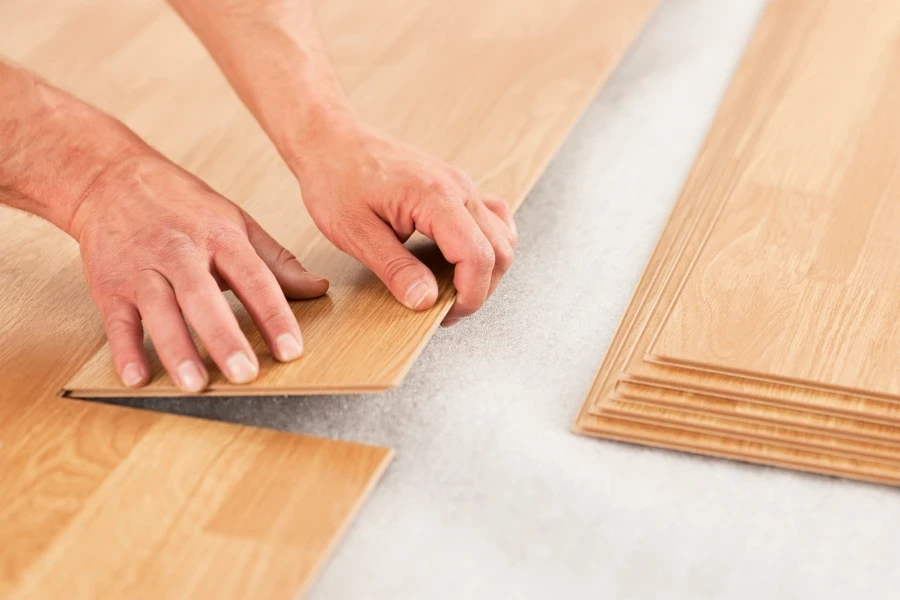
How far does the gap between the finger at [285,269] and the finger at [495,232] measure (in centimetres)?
21

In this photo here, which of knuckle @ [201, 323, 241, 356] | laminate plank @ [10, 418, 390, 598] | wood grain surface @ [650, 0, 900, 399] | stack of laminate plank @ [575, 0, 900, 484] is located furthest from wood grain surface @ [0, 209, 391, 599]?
wood grain surface @ [650, 0, 900, 399]

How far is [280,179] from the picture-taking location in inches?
60.6

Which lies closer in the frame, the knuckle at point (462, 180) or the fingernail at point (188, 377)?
the fingernail at point (188, 377)

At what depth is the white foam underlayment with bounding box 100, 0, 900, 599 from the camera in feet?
3.20

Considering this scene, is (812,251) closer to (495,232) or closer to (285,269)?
(495,232)

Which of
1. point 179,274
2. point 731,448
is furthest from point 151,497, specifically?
point 731,448

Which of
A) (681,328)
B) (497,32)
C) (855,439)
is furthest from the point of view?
(497,32)

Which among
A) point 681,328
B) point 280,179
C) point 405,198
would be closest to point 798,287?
point 681,328

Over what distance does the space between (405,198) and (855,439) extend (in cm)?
58

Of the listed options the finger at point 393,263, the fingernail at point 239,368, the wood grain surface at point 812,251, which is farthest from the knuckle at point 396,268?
the wood grain surface at point 812,251

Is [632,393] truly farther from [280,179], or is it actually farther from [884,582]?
[280,179]

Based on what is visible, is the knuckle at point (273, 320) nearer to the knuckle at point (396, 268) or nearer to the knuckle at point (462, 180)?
the knuckle at point (396, 268)

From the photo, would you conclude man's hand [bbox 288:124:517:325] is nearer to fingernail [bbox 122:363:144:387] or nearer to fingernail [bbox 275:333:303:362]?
fingernail [bbox 275:333:303:362]

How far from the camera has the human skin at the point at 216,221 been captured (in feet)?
3.62
